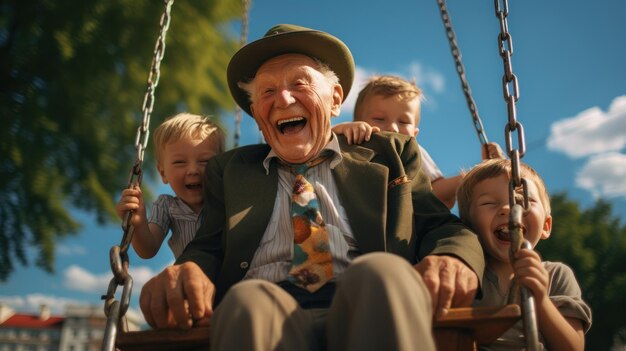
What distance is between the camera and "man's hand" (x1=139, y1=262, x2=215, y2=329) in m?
1.53

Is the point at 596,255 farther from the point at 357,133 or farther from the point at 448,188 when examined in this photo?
the point at 357,133

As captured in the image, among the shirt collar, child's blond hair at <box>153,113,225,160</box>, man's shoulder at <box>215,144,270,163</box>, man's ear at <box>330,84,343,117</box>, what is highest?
child's blond hair at <box>153,113,225,160</box>

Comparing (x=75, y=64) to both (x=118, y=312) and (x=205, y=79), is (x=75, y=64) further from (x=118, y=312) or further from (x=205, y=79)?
(x=118, y=312)

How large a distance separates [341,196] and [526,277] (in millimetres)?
720

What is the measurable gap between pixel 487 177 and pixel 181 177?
1.36 metres

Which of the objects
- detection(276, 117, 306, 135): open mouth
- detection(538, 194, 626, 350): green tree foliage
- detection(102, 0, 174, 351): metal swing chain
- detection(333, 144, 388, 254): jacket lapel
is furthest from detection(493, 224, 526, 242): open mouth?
detection(538, 194, 626, 350): green tree foliage

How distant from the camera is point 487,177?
225cm

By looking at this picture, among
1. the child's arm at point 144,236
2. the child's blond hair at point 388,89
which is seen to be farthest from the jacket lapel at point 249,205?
the child's blond hair at point 388,89

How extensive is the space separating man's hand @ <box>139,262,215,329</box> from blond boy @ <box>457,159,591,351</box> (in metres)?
0.90

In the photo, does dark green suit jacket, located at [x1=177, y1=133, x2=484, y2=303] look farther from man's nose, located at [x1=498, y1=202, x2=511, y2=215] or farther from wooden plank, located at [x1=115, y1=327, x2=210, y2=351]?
wooden plank, located at [x1=115, y1=327, x2=210, y2=351]

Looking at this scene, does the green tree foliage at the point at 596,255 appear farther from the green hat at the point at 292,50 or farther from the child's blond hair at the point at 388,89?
the green hat at the point at 292,50

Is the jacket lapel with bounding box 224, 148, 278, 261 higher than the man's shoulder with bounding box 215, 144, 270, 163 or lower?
lower

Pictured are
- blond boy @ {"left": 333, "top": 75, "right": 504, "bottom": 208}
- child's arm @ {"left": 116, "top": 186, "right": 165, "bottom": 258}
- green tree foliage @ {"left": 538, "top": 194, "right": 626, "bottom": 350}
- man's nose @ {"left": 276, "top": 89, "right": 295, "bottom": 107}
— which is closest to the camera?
man's nose @ {"left": 276, "top": 89, "right": 295, "bottom": 107}

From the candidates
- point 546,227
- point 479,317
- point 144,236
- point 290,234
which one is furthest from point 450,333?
point 144,236
